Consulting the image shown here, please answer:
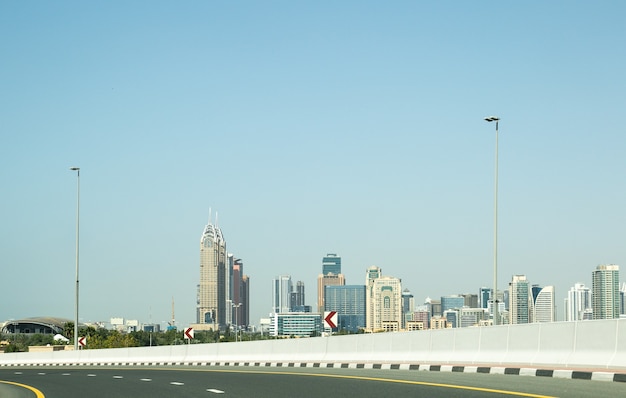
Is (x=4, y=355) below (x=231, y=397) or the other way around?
below

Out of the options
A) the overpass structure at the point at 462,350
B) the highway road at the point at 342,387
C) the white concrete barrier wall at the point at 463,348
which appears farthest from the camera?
the white concrete barrier wall at the point at 463,348

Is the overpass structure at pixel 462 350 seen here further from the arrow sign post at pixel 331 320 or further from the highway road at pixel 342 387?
the highway road at pixel 342 387

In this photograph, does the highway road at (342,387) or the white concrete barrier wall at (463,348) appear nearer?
the highway road at (342,387)

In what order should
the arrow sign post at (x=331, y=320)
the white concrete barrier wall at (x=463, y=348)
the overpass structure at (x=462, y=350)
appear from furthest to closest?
the arrow sign post at (x=331, y=320), the white concrete barrier wall at (x=463, y=348), the overpass structure at (x=462, y=350)

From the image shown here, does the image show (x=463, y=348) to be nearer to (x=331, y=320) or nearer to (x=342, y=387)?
(x=342, y=387)

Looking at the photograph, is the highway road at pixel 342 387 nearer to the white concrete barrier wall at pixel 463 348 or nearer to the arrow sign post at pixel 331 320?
the white concrete barrier wall at pixel 463 348

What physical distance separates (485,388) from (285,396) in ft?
11.1

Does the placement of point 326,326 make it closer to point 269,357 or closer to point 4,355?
point 269,357

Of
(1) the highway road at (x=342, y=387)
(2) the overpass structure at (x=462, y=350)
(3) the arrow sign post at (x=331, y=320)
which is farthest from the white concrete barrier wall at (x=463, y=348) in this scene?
(1) the highway road at (x=342, y=387)

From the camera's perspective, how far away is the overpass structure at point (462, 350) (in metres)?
20.8

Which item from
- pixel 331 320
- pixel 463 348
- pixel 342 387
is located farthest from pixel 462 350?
pixel 331 320

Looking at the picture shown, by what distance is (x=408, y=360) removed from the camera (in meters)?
29.9

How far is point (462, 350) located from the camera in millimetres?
26953

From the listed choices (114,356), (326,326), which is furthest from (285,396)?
(114,356)
